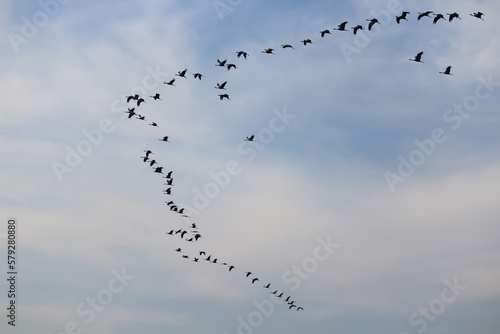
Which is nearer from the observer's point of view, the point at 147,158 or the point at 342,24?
the point at 342,24

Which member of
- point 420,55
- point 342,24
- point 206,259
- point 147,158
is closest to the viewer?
point 420,55

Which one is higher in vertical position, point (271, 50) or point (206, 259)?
point (271, 50)

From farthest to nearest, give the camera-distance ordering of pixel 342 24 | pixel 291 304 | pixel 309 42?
pixel 291 304, pixel 309 42, pixel 342 24

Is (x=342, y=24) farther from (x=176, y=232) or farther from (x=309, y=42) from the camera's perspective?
(x=176, y=232)

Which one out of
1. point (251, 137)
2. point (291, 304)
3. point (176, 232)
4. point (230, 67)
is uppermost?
point (230, 67)

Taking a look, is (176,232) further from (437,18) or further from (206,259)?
(437,18)

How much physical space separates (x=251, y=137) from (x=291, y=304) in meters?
34.7

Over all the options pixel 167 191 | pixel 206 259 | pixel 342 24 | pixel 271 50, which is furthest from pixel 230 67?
pixel 206 259

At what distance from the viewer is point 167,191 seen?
71688 millimetres

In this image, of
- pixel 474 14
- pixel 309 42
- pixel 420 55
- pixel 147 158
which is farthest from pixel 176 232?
pixel 474 14

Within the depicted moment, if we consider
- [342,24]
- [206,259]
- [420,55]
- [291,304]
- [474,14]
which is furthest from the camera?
[291,304]

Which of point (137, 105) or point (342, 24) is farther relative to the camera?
point (137, 105)

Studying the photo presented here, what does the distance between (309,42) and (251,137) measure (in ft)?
44.3

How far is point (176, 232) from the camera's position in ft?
242
